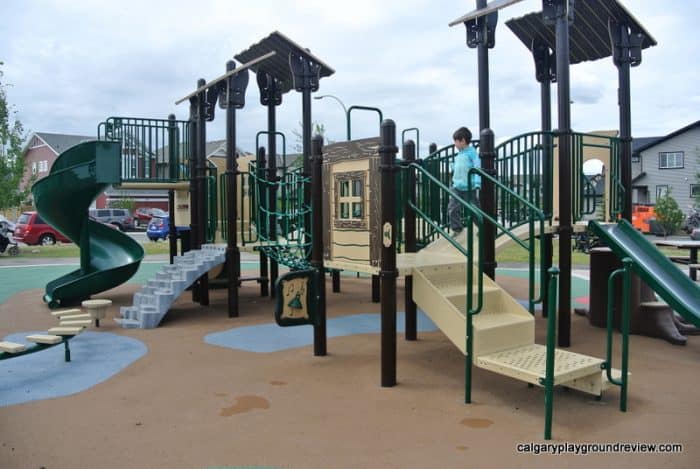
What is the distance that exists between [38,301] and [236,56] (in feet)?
19.2

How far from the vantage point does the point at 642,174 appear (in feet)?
159

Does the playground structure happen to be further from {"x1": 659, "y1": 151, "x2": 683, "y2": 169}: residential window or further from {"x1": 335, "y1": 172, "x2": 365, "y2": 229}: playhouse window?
{"x1": 659, "y1": 151, "x2": 683, "y2": 169}: residential window

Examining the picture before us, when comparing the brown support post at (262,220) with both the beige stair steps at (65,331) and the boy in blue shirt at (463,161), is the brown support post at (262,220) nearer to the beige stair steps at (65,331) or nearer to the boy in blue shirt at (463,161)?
the boy in blue shirt at (463,161)

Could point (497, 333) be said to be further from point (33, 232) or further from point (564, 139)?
point (33, 232)

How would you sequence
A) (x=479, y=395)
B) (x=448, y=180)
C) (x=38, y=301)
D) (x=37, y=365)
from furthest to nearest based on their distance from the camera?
(x=38, y=301), (x=448, y=180), (x=37, y=365), (x=479, y=395)

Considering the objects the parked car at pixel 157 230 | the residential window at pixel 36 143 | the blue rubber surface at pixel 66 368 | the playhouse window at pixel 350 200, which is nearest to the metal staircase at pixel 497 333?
the playhouse window at pixel 350 200

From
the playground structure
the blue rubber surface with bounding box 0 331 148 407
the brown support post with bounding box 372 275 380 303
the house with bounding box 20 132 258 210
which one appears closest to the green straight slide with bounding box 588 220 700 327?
the playground structure

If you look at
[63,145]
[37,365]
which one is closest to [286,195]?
[37,365]

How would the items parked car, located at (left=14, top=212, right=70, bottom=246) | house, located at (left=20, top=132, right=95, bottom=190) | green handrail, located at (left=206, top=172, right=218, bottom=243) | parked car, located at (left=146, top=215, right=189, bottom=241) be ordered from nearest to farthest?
green handrail, located at (left=206, top=172, right=218, bottom=243) → parked car, located at (left=14, top=212, right=70, bottom=246) → parked car, located at (left=146, top=215, right=189, bottom=241) → house, located at (left=20, top=132, right=95, bottom=190)

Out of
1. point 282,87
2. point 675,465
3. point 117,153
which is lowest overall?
point 675,465

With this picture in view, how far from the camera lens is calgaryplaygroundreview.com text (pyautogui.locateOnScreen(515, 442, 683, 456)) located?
420cm

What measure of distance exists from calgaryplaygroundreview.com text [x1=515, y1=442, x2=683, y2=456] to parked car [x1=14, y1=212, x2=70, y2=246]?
93.3 ft

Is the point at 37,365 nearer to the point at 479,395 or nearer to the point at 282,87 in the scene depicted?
the point at 479,395

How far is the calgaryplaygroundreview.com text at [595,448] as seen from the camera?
4199mm
